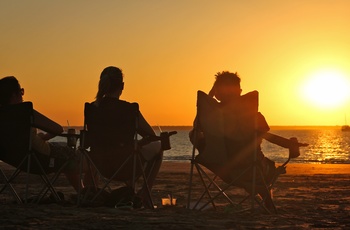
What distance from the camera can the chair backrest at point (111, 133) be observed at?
5594mm

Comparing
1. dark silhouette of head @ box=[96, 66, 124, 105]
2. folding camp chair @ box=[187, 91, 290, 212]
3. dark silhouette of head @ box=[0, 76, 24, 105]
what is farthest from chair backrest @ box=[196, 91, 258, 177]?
dark silhouette of head @ box=[0, 76, 24, 105]

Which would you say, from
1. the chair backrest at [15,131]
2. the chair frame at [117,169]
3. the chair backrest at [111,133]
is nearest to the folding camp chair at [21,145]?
the chair backrest at [15,131]

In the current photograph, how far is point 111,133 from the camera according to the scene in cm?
564

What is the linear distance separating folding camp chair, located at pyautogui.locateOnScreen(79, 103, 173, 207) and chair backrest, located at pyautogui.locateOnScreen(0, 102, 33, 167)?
1.68ft

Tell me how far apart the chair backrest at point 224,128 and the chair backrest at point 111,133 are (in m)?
0.66

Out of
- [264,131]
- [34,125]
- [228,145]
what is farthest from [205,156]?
[34,125]

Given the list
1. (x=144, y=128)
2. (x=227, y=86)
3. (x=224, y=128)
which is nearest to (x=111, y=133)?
(x=144, y=128)

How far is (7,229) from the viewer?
12.6ft

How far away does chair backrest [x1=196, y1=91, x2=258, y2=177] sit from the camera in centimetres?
558

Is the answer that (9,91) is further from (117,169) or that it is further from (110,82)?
(117,169)

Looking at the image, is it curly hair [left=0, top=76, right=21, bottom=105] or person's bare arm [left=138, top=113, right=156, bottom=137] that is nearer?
person's bare arm [left=138, top=113, right=156, bottom=137]

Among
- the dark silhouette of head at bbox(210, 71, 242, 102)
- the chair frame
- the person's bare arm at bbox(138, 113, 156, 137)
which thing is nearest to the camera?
the chair frame

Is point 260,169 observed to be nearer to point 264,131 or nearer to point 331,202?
point 264,131

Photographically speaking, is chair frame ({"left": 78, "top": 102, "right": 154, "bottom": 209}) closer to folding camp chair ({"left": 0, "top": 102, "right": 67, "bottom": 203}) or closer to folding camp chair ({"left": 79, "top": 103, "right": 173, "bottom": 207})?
folding camp chair ({"left": 79, "top": 103, "right": 173, "bottom": 207})
